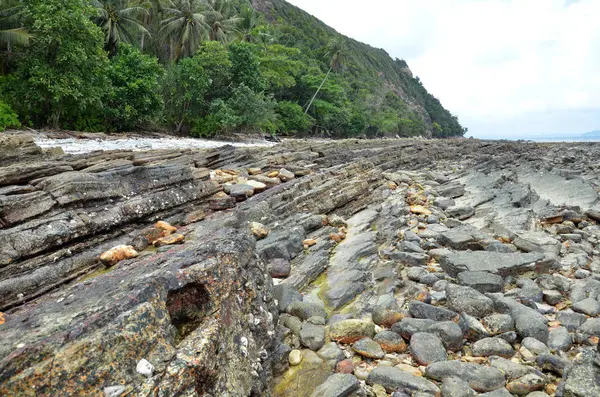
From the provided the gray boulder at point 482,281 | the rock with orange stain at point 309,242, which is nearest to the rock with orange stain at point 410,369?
the gray boulder at point 482,281

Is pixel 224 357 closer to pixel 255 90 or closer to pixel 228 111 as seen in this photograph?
pixel 228 111

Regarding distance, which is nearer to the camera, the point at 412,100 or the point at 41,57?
the point at 41,57

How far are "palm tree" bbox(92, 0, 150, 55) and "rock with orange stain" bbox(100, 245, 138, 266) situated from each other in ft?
111

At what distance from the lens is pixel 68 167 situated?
7.68 meters

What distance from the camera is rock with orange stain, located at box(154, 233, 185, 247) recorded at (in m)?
6.51

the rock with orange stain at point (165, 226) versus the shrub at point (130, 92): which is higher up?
the shrub at point (130, 92)

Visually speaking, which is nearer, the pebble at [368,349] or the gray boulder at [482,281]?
the pebble at [368,349]

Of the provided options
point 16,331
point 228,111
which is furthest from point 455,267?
point 228,111

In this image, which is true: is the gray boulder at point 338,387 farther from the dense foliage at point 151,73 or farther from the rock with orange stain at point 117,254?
the dense foliage at point 151,73

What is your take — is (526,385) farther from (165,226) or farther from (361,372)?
(165,226)

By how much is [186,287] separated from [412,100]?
155 m

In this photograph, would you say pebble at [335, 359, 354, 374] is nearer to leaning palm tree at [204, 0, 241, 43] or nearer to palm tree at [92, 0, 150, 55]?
palm tree at [92, 0, 150, 55]

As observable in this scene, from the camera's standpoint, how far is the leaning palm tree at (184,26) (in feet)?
131

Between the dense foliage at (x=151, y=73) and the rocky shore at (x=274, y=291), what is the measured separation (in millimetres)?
12790
